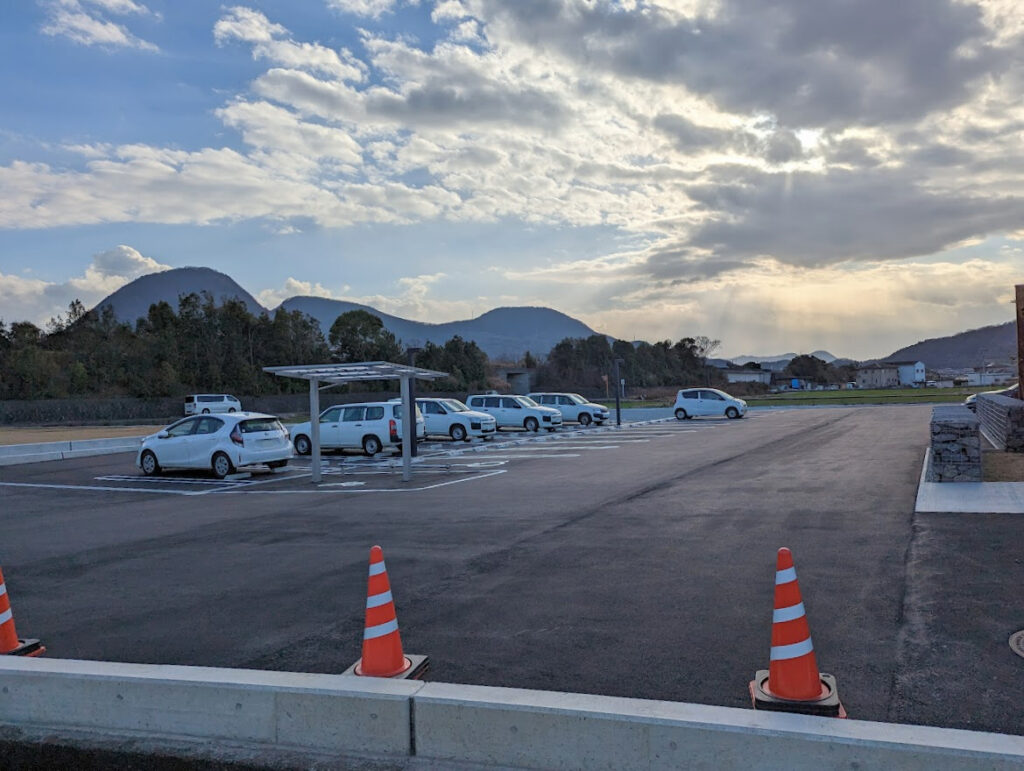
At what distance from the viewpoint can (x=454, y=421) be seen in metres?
28.5

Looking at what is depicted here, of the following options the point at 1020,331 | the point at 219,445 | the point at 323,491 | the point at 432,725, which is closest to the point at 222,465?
the point at 219,445

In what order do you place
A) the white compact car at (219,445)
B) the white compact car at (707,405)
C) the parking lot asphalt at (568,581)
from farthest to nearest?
1. the white compact car at (707,405)
2. the white compact car at (219,445)
3. the parking lot asphalt at (568,581)

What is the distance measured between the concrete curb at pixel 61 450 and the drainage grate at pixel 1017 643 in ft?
84.6

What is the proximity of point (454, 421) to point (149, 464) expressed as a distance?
36.9ft

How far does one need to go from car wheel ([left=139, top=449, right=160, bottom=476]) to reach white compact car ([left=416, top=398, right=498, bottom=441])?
10500 millimetres

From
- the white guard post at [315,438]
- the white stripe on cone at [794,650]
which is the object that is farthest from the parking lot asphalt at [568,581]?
the white guard post at [315,438]

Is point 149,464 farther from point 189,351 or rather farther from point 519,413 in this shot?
point 189,351

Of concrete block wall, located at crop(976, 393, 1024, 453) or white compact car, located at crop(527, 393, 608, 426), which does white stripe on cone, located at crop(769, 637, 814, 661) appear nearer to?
concrete block wall, located at crop(976, 393, 1024, 453)

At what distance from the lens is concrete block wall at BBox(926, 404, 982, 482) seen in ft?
40.1

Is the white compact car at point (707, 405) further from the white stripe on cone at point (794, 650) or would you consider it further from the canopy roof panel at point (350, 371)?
the white stripe on cone at point (794, 650)

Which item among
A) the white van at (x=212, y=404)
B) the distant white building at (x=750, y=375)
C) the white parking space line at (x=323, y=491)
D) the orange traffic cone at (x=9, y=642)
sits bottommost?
the white parking space line at (x=323, y=491)

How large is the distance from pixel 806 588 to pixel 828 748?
3532 millimetres

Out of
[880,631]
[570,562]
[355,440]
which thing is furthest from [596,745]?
[355,440]

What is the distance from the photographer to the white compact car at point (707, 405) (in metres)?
39.6
